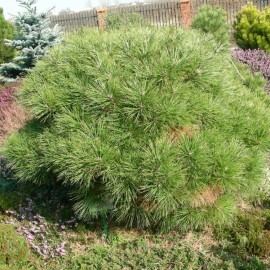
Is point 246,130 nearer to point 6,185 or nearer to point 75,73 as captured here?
point 75,73

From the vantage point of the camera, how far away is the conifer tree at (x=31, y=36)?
28.6ft

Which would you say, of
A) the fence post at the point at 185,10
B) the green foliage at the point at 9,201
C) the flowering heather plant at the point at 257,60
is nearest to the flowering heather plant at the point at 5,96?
the green foliage at the point at 9,201

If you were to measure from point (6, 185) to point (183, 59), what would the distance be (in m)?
2.54

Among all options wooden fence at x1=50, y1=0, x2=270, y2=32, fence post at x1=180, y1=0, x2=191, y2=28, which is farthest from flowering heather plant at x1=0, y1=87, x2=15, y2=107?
fence post at x1=180, y1=0, x2=191, y2=28

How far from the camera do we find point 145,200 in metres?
3.27

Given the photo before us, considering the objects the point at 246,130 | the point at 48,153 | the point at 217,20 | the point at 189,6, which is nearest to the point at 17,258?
the point at 48,153

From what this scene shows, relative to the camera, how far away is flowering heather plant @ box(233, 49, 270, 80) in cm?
704

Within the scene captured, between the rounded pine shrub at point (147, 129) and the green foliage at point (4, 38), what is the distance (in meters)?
7.79

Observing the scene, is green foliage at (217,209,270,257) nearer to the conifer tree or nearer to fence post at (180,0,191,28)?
the conifer tree

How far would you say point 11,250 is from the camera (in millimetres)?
2982

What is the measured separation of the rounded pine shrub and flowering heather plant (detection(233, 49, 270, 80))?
3738mm

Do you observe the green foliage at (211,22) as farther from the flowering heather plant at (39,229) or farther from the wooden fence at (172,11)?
the wooden fence at (172,11)

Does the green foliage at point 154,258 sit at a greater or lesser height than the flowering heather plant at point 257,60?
lesser

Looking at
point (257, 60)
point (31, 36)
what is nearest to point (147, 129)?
point (257, 60)
